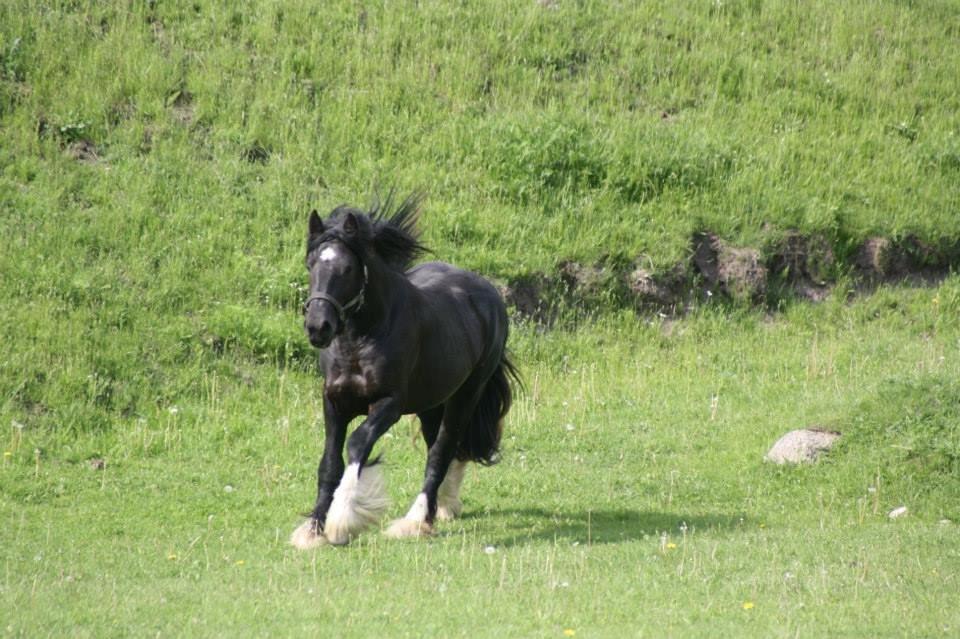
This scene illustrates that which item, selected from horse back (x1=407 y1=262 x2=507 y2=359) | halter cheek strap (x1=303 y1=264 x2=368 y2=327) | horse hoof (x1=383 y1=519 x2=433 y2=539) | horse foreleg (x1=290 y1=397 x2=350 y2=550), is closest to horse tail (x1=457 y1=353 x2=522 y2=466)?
horse back (x1=407 y1=262 x2=507 y2=359)

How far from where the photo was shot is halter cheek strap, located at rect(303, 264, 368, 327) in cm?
952

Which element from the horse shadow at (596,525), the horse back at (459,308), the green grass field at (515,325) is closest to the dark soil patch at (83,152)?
the green grass field at (515,325)

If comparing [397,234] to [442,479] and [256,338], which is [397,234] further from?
[256,338]

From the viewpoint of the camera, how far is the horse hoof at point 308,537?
9.89 metres

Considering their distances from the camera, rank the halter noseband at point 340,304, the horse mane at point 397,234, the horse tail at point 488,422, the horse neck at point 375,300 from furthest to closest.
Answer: the horse tail at point 488,422
the horse mane at point 397,234
the horse neck at point 375,300
the halter noseband at point 340,304

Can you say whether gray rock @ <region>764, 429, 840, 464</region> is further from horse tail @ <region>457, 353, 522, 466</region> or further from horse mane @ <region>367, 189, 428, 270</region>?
horse mane @ <region>367, 189, 428, 270</region>

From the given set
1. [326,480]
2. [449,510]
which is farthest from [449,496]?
[326,480]

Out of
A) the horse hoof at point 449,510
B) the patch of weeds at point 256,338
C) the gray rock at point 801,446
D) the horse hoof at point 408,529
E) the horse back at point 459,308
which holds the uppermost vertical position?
the horse back at point 459,308

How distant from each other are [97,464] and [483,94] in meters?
11.7

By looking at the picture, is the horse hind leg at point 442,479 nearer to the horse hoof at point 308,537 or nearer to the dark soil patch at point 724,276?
the horse hoof at point 308,537

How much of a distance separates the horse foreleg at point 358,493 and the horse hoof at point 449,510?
75.1 inches

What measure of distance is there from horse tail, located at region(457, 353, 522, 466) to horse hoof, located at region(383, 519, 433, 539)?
119 cm

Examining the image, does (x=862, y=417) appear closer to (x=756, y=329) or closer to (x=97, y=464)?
(x=756, y=329)

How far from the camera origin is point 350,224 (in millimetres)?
9883
